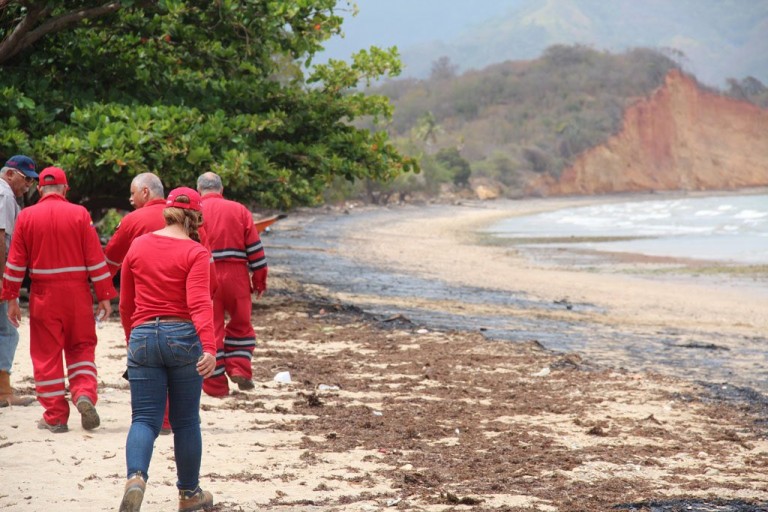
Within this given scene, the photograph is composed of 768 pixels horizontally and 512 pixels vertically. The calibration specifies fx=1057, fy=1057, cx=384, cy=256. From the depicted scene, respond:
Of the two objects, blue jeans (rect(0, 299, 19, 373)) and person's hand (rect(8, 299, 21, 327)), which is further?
blue jeans (rect(0, 299, 19, 373))

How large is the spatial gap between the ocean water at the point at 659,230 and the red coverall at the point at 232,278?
22.1 metres

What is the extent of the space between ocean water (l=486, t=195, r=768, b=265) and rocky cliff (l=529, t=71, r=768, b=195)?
26.8m

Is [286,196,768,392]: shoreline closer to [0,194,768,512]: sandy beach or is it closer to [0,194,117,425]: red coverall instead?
[0,194,768,512]: sandy beach

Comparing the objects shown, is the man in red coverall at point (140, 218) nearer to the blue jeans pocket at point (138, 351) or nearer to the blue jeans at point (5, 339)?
the blue jeans at point (5, 339)

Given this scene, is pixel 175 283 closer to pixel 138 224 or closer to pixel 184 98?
pixel 138 224

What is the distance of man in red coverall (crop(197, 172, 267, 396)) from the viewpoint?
8391 millimetres

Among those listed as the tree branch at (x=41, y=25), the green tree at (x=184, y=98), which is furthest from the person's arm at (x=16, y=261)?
the tree branch at (x=41, y=25)

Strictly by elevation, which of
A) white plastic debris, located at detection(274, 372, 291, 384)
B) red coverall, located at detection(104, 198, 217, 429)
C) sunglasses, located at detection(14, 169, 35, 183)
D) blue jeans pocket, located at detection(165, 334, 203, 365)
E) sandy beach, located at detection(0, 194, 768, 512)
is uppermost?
sunglasses, located at detection(14, 169, 35, 183)

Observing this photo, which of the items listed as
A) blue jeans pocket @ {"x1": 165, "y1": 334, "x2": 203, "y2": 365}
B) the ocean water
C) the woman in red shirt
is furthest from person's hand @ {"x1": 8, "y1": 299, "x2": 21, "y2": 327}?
the ocean water

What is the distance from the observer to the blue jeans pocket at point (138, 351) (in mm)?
5152

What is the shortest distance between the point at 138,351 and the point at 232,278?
11.0ft

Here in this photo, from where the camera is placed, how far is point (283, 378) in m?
9.27

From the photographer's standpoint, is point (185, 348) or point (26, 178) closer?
point (185, 348)

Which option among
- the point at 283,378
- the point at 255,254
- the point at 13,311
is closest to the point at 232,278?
the point at 255,254
